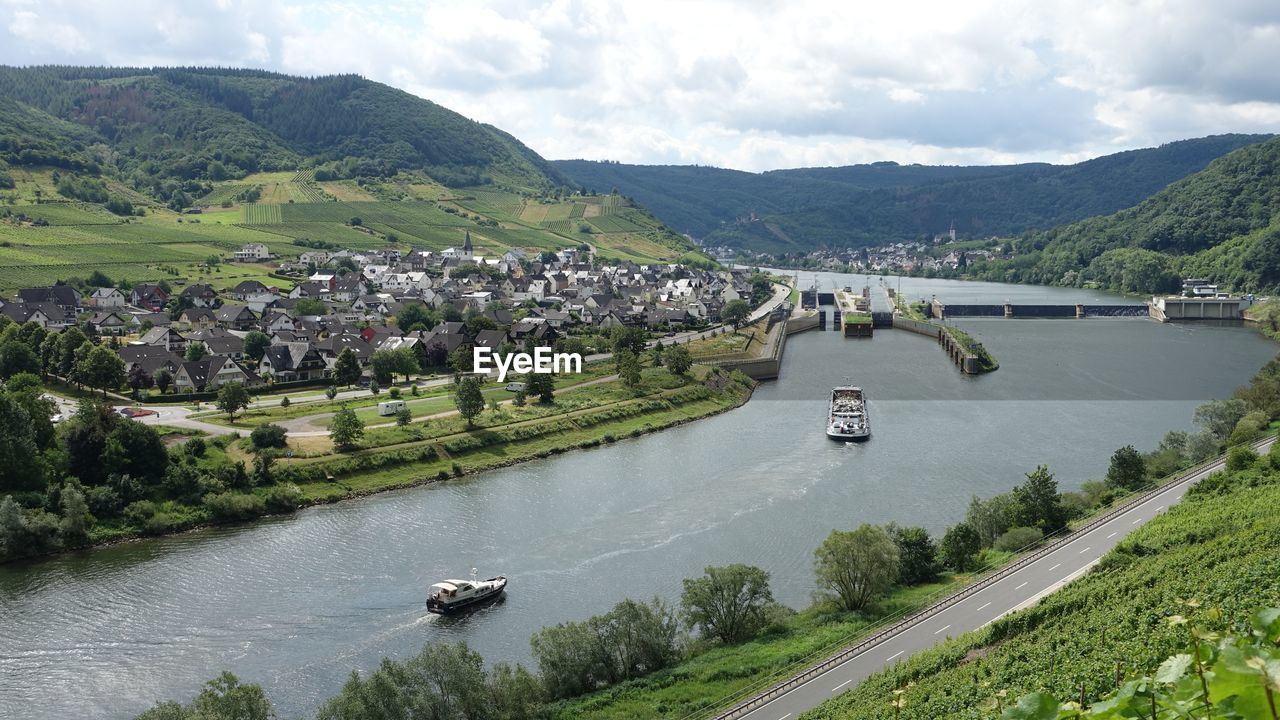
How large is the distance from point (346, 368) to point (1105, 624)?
3134 centimetres

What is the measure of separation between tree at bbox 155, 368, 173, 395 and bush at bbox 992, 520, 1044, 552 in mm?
28995

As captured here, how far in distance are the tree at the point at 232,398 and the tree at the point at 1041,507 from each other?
23.7 metres

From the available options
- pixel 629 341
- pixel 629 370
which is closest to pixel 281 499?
pixel 629 370

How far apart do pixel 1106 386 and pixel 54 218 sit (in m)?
71.7

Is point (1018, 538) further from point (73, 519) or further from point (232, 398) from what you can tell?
point (232, 398)

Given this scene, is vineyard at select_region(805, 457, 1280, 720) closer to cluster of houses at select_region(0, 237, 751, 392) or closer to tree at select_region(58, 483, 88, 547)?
tree at select_region(58, 483, 88, 547)

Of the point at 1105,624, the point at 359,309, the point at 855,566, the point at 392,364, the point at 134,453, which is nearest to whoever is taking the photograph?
the point at 1105,624

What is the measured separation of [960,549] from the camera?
68.8ft

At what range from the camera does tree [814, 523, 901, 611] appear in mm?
18766

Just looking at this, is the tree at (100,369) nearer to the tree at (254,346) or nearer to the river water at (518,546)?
the tree at (254,346)

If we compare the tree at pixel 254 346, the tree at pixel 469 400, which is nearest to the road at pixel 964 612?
the tree at pixel 469 400

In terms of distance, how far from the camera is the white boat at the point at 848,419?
3450cm

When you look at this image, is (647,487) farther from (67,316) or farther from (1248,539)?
(67,316)

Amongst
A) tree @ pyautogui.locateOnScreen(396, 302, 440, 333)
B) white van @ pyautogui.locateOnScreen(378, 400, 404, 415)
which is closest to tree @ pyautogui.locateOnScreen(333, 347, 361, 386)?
white van @ pyautogui.locateOnScreen(378, 400, 404, 415)
